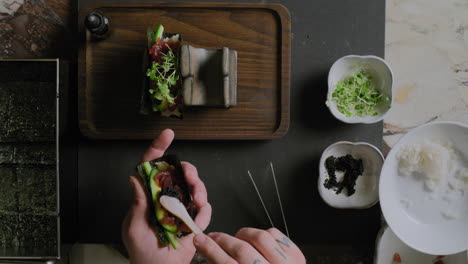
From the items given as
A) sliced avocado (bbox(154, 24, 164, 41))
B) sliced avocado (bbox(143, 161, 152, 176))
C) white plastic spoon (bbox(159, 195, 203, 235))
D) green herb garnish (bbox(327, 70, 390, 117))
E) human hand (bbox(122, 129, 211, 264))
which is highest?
sliced avocado (bbox(154, 24, 164, 41))

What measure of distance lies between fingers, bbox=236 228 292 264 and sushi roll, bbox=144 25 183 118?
61 centimetres

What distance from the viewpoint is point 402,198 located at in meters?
1.81

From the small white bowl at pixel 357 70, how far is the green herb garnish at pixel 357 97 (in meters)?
0.02

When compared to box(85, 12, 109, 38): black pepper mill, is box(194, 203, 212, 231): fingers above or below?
below

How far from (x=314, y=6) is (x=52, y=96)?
1.28 metres

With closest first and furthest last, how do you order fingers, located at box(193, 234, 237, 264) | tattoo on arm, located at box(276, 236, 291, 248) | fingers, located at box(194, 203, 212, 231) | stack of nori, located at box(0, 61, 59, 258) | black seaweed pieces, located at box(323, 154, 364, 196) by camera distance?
fingers, located at box(193, 234, 237, 264), tattoo on arm, located at box(276, 236, 291, 248), fingers, located at box(194, 203, 212, 231), stack of nori, located at box(0, 61, 59, 258), black seaweed pieces, located at box(323, 154, 364, 196)

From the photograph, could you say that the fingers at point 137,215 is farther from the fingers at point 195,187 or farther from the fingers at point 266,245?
the fingers at point 266,245

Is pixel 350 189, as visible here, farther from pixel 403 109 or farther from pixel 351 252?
pixel 403 109

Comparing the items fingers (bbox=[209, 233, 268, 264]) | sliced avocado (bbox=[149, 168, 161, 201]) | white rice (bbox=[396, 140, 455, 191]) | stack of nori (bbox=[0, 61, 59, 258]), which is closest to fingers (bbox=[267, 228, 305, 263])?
fingers (bbox=[209, 233, 268, 264])

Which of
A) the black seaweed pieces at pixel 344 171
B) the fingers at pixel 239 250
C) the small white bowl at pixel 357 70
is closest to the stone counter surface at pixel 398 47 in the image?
the small white bowl at pixel 357 70

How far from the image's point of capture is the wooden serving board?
189 centimetres

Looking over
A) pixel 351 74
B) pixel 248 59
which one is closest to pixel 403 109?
pixel 351 74

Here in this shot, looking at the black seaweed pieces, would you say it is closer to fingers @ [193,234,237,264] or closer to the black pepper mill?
fingers @ [193,234,237,264]

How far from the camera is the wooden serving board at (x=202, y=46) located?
1892 mm
